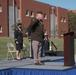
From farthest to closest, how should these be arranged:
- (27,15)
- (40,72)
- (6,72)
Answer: (27,15) < (6,72) < (40,72)

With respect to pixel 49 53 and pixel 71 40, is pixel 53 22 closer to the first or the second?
pixel 49 53

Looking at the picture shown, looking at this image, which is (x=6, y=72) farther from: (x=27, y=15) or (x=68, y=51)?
(x=27, y=15)

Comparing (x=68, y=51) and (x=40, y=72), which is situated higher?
(x=68, y=51)

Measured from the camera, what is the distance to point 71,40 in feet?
40.4

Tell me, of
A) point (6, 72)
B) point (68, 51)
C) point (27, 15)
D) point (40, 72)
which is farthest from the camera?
point (27, 15)


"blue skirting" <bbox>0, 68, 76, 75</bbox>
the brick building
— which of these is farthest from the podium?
the brick building

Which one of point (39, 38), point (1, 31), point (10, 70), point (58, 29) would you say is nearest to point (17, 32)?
point (39, 38)

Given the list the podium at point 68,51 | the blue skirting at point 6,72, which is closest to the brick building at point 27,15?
the podium at point 68,51

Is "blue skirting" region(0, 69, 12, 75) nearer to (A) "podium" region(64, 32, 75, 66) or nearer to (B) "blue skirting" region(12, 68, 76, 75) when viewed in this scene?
(B) "blue skirting" region(12, 68, 76, 75)

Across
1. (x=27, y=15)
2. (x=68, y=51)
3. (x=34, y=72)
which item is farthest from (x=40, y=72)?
(x=27, y=15)

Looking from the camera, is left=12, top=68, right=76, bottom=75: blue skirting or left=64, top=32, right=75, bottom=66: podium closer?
left=12, top=68, right=76, bottom=75: blue skirting

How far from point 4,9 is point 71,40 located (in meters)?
37.3

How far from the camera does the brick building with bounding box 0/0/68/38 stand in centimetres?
4884

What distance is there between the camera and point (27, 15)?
55.8 meters
